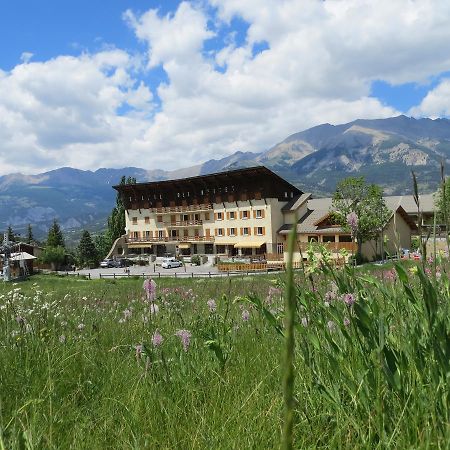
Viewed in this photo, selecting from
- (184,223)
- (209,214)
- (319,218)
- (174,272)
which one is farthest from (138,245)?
(319,218)

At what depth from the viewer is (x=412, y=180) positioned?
1758 mm

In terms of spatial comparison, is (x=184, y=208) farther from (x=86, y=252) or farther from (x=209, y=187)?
(x=86, y=252)

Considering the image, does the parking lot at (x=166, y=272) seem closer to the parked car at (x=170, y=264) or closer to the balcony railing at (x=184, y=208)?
the parked car at (x=170, y=264)

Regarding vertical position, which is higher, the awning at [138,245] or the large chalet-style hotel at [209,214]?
the large chalet-style hotel at [209,214]

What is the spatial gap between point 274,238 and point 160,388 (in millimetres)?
55798

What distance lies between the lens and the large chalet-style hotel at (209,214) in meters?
59.0

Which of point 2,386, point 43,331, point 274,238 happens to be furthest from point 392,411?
point 274,238

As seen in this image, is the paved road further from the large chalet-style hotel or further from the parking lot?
the large chalet-style hotel

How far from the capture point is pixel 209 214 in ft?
219

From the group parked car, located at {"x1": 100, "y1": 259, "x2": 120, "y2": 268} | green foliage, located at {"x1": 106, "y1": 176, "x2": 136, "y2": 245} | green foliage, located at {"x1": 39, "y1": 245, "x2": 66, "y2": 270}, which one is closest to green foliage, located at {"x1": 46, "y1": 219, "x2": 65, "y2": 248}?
green foliage, located at {"x1": 39, "y1": 245, "x2": 66, "y2": 270}

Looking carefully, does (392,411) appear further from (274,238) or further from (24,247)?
(24,247)

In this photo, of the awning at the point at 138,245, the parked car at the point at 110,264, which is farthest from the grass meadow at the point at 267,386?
the awning at the point at 138,245

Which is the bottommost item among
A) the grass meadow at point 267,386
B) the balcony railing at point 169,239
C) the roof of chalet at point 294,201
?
the balcony railing at point 169,239

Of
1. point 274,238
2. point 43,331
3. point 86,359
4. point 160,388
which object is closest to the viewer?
point 160,388
